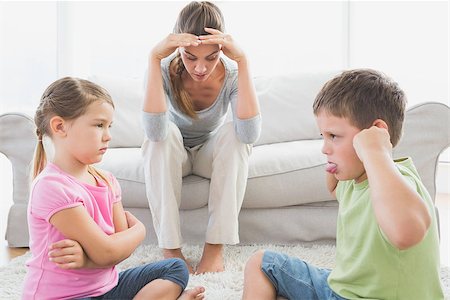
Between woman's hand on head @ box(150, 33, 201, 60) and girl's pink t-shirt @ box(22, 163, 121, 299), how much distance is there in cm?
69

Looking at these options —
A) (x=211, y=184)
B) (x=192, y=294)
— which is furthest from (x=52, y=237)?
(x=211, y=184)

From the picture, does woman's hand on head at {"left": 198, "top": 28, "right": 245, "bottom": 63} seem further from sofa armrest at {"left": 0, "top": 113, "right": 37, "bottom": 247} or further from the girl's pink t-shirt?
sofa armrest at {"left": 0, "top": 113, "right": 37, "bottom": 247}

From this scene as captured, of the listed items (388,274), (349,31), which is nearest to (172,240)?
(388,274)

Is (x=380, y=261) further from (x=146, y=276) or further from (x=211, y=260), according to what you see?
(x=211, y=260)

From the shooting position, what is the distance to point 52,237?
1.60 metres

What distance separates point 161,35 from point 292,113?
63.8 inches

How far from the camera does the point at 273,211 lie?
2.67 meters

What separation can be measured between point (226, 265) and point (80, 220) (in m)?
0.91

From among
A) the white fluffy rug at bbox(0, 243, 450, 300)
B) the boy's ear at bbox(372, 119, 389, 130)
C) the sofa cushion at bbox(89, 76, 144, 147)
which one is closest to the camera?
the boy's ear at bbox(372, 119, 389, 130)

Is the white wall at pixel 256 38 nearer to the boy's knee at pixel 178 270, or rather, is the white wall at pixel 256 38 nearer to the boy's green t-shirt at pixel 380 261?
the boy's knee at pixel 178 270

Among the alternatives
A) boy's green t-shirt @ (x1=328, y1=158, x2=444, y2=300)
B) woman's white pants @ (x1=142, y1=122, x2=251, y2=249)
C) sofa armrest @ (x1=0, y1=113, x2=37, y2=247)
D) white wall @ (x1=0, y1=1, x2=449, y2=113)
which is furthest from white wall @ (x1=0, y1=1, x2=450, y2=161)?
boy's green t-shirt @ (x1=328, y1=158, x2=444, y2=300)

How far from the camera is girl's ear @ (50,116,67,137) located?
5.50 ft

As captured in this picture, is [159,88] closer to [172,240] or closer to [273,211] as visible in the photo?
[172,240]

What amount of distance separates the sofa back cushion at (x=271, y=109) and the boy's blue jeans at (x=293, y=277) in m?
1.46
